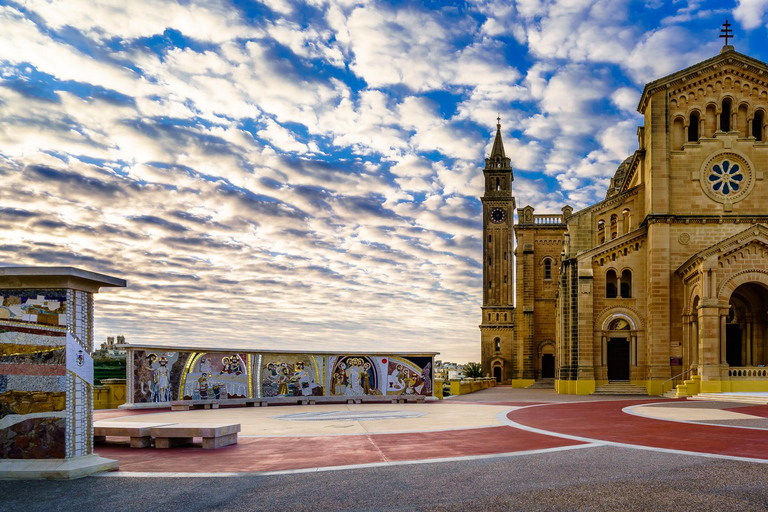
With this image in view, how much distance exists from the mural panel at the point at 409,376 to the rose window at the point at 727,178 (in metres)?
23.3

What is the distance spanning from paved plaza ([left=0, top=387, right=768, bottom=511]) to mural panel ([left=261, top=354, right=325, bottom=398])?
38.8 ft

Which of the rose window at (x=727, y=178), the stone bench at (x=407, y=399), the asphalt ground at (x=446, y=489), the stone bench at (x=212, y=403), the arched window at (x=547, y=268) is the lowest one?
the stone bench at (x=407, y=399)

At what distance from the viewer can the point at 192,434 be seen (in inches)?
485

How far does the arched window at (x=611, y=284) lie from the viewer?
135 ft

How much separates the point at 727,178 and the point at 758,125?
4585mm

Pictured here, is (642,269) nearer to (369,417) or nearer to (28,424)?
(369,417)

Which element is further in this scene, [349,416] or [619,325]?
[619,325]

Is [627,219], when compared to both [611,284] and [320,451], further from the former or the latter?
[320,451]

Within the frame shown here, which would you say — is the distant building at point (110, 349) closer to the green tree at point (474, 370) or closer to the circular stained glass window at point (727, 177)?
the green tree at point (474, 370)

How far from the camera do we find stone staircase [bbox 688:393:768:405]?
26.7 m

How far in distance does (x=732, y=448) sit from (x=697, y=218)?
30068 mm

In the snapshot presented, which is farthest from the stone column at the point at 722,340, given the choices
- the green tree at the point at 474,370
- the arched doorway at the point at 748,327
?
the green tree at the point at 474,370

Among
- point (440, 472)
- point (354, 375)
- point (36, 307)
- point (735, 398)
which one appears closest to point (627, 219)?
point (735, 398)

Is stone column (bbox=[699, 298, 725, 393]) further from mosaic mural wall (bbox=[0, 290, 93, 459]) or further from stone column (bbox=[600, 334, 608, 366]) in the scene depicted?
mosaic mural wall (bbox=[0, 290, 93, 459])
